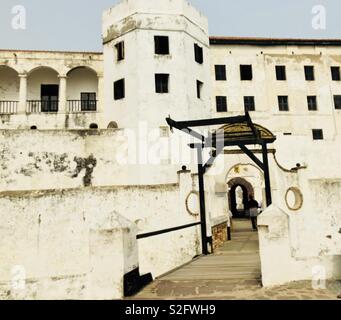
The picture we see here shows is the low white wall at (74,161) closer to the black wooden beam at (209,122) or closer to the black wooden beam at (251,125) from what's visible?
the black wooden beam at (251,125)

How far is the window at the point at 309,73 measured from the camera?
32.4m

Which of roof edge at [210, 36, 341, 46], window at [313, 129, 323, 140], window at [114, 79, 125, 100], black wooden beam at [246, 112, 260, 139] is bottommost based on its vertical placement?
black wooden beam at [246, 112, 260, 139]

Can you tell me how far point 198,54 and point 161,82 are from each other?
443 centimetres

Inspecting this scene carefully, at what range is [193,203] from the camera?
1526 centimetres

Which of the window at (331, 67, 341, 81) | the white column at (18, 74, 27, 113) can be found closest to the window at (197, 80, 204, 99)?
the white column at (18, 74, 27, 113)

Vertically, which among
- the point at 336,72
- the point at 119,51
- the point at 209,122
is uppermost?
the point at 336,72

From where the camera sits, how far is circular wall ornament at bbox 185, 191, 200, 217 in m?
15.2

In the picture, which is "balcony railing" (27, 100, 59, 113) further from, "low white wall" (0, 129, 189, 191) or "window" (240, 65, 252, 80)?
"window" (240, 65, 252, 80)

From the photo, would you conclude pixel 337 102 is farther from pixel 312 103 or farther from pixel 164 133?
pixel 164 133

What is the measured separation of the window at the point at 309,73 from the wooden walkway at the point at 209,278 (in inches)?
1007

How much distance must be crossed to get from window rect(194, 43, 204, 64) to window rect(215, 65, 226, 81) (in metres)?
4.10

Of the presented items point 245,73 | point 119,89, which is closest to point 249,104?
point 245,73

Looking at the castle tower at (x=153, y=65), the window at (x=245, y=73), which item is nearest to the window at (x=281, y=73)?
the window at (x=245, y=73)
